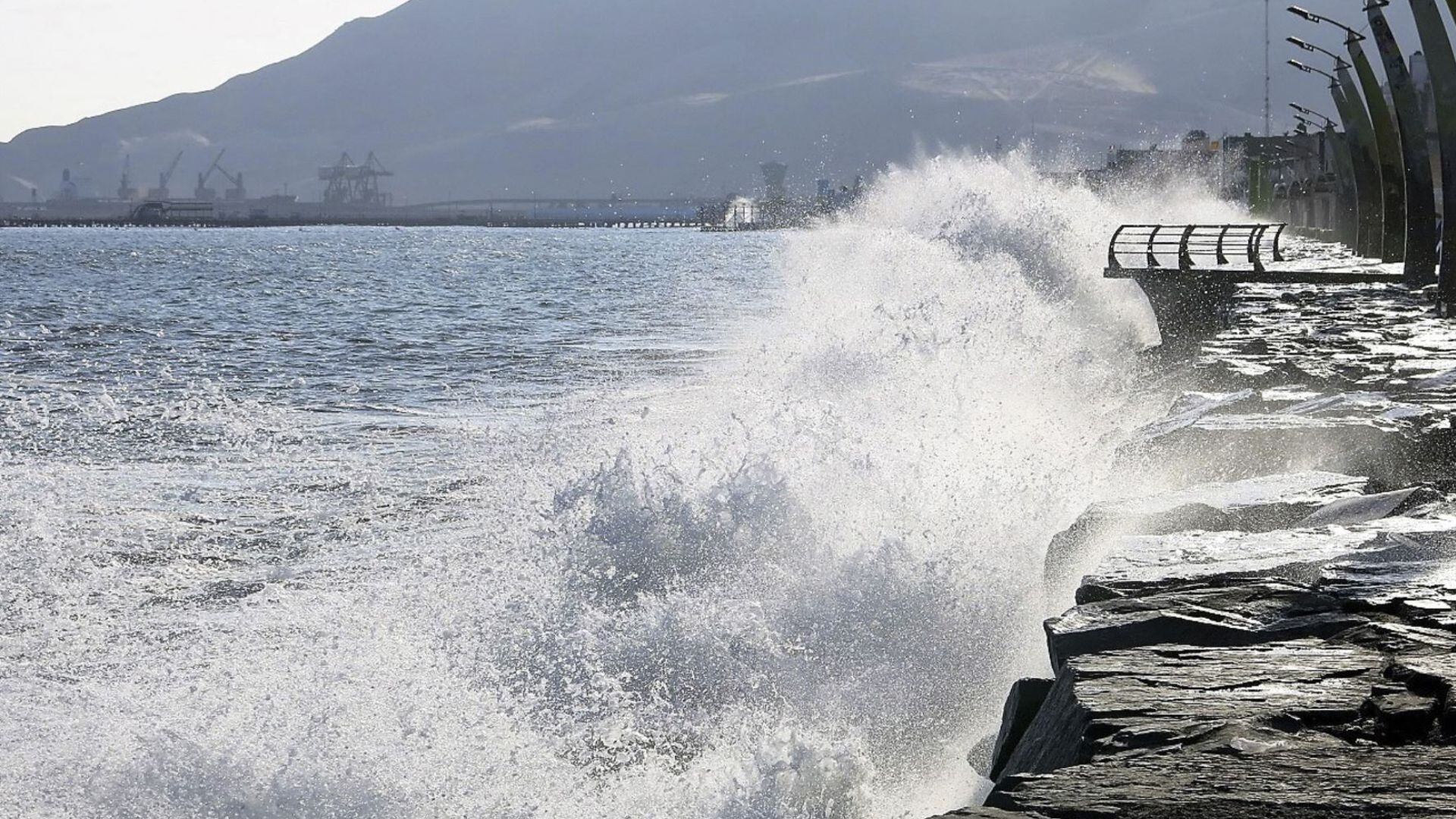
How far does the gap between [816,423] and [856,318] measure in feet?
44.9

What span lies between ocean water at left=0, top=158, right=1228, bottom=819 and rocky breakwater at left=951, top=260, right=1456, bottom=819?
0.90 metres

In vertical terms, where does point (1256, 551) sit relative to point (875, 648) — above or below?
above

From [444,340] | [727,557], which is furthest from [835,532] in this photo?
[444,340]

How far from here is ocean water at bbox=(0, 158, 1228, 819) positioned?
6.82m

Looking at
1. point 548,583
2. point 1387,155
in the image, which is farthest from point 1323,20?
point 548,583

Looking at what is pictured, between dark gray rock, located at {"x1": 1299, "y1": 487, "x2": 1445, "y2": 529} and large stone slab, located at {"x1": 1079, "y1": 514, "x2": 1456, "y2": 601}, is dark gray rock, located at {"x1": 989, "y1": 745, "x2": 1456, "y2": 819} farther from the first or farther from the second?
dark gray rock, located at {"x1": 1299, "y1": 487, "x2": 1445, "y2": 529}

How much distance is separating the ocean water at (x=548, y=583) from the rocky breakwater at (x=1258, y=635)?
0.90 meters

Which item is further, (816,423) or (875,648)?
(816,423)

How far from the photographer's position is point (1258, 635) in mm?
5699

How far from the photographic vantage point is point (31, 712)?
25.3ft

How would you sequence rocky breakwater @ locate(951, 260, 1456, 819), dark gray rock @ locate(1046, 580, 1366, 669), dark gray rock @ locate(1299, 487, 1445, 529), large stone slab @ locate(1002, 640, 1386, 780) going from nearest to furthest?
rocky breakwater @ locate(951, 260, 1456, 819)
large stone slab @ locate(1002, 640, 1386, 780)
dark gray rock @ locate(1046, 580, 1366, 669)
dark gray rock @ locate(1299, 487, 1445, 529)

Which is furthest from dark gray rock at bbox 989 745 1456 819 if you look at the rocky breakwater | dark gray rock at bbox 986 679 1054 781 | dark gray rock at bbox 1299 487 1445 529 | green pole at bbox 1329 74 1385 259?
green pole at bbox 1329 74 1385 259

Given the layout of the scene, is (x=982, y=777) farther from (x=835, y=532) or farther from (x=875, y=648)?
(x=835, y=532)

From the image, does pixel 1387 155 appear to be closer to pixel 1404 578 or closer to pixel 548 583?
pixel 548 583
